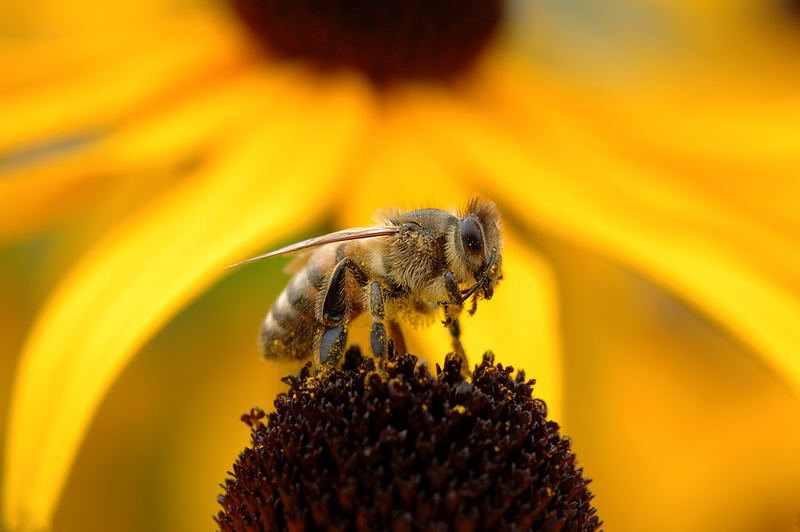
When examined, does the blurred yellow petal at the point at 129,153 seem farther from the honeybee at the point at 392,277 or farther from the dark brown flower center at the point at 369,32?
the honeybee at the point at 392,277

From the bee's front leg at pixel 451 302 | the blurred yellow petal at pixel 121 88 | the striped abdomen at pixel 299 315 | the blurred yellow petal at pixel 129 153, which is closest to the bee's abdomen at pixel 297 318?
the striped abdomen at pixel 299 315

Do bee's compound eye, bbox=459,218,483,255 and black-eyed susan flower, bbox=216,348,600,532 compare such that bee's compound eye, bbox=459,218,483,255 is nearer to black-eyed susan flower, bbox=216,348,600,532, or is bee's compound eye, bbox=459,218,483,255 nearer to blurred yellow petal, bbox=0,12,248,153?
black-eyed susan flower, bbox=216,348,600,532

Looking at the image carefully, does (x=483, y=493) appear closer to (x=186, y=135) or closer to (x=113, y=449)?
(x=186, y=135)

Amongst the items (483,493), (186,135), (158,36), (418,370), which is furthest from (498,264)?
(158,36)

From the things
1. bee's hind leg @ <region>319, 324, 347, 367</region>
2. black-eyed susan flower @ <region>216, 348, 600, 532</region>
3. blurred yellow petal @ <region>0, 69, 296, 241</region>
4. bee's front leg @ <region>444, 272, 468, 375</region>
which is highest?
blurred yellow petal @ <region>0, 69, 296, 241</region>

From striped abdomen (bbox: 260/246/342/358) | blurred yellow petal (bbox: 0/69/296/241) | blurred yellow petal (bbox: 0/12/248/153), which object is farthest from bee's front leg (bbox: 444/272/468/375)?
blurred yellow petal (bbox: 0/12/248/153)

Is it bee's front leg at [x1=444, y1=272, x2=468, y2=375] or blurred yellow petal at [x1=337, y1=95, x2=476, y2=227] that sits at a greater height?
blurred yellow petal at [x1=337, y1=95, x2=476, y2=227]

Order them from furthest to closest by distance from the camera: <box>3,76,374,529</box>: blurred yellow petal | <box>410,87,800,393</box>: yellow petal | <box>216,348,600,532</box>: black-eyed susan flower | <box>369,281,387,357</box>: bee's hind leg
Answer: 1. <box>410,87,800,393</box>: yellow petal
2. <box>3,76,374,529</box>: blurred yellow petal
3. <box>369,281,387,357</box>: bee's hind leg
4. <box>216,348,600,532</box>: black-eyed susan flower
